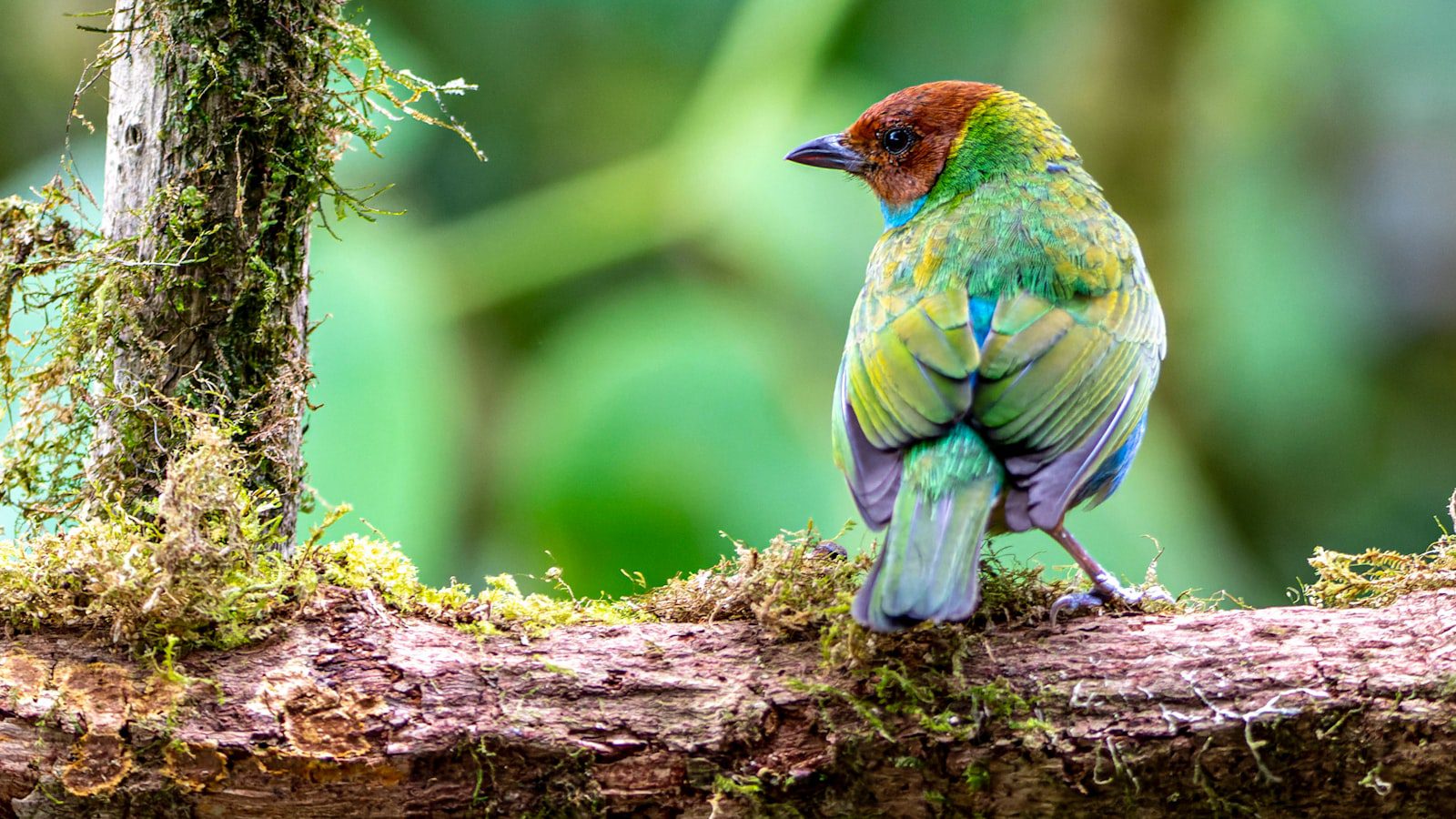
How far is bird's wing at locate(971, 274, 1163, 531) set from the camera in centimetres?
233

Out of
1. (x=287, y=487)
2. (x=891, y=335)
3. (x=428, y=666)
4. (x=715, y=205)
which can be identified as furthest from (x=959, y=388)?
(x=715, y=205)

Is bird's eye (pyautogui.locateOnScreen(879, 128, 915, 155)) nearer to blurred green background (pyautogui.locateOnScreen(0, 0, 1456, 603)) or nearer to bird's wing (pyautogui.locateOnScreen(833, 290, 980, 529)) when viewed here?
bird's wing (pyautogui.locateOnScreen(833, 290, 980, 529))

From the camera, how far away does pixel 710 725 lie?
2018 mm

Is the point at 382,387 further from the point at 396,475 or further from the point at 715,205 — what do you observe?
the point at 715,205

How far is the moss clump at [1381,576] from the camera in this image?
230cm

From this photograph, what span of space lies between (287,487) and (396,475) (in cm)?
241

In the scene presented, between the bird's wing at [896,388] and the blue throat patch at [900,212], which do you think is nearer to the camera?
the bird's wing at [896,388]

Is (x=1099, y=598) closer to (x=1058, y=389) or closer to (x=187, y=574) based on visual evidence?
(x=1058, y=389)

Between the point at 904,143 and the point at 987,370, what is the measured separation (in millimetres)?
1109

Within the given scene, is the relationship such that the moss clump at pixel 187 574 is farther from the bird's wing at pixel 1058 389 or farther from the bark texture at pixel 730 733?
the bird's wing at pixel 1058 389

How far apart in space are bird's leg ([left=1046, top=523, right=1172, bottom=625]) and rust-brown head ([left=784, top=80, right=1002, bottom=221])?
3.99 feet

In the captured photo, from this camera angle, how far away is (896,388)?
249 centimetres

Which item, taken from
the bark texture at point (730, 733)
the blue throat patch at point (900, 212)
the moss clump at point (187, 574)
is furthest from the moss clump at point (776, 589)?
the blue throat patch at point (900, 212)

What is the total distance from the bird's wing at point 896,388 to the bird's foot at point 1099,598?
0.32 meters
